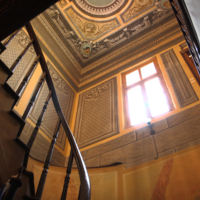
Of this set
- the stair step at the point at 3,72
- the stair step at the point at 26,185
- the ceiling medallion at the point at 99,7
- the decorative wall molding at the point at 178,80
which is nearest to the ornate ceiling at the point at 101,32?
the ceiling medallion at the point at 99,7

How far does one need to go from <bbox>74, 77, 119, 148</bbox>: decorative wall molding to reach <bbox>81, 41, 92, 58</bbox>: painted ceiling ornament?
132 centimetres

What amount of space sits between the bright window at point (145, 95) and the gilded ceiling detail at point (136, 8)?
5.56 feet

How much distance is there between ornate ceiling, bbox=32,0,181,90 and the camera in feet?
18.9

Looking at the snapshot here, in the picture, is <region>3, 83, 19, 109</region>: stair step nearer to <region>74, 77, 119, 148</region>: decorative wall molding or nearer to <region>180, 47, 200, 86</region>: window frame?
<region>74, 77, 119, 148</region>: decorative wall molding

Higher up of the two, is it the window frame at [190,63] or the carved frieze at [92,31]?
the carved frieze at [92,31]

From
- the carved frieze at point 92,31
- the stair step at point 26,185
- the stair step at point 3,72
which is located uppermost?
the carved frieze at point 92,31

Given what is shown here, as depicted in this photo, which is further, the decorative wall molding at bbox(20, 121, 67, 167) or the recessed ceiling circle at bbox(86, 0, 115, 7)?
the recessed ceiling circle at bbox(86, 0, 115, 7)

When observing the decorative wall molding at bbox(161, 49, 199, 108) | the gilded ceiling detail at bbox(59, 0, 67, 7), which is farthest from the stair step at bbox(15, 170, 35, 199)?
the gilded ceiling detail at bbox(59, 0, 67, 7)

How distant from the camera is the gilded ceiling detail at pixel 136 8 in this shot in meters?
5.78

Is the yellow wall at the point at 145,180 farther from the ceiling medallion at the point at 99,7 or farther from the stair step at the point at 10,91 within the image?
the ceiling medallion at the point at 99,7

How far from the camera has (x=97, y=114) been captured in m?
5.09

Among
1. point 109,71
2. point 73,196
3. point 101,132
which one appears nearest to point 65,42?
point 109,71

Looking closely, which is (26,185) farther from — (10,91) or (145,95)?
(145,95)

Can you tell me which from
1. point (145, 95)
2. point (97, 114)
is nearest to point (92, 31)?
point (97, 114)
